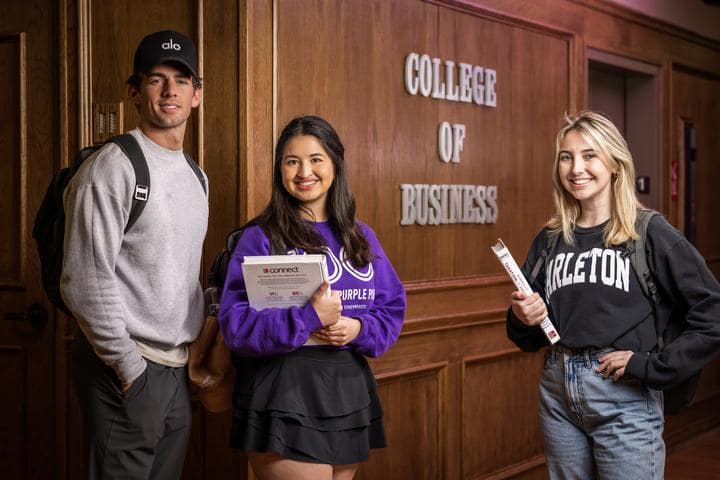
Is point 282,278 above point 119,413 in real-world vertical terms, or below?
above

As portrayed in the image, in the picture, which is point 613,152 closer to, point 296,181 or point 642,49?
point 296,181

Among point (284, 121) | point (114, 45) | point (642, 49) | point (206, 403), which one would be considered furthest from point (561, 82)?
point (206, 403)

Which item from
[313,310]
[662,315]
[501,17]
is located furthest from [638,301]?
[501,17]

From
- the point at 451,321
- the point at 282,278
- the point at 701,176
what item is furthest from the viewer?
the point at 701,176

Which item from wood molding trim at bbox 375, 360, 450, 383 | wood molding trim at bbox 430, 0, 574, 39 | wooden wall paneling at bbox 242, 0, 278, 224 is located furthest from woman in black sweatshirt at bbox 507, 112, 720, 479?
wood molding trim at bbox 430, 0, 574, 39

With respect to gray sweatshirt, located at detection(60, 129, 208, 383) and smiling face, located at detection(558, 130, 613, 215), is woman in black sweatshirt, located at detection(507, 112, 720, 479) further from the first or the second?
gray sweatshirt, located at detection(60, 129, 208, 383)

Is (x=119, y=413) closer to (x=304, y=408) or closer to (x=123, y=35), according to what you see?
(x=304, y=408)

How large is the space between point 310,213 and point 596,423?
96cm

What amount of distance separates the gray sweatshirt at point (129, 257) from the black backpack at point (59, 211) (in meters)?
0.02

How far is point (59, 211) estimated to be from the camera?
2.42m

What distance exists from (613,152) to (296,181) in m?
0.87

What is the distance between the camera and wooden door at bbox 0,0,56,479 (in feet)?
11.1

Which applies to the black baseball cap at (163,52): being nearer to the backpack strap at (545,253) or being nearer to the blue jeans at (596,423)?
the backpack strap at (545,253)

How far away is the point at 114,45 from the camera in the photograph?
3236mm
